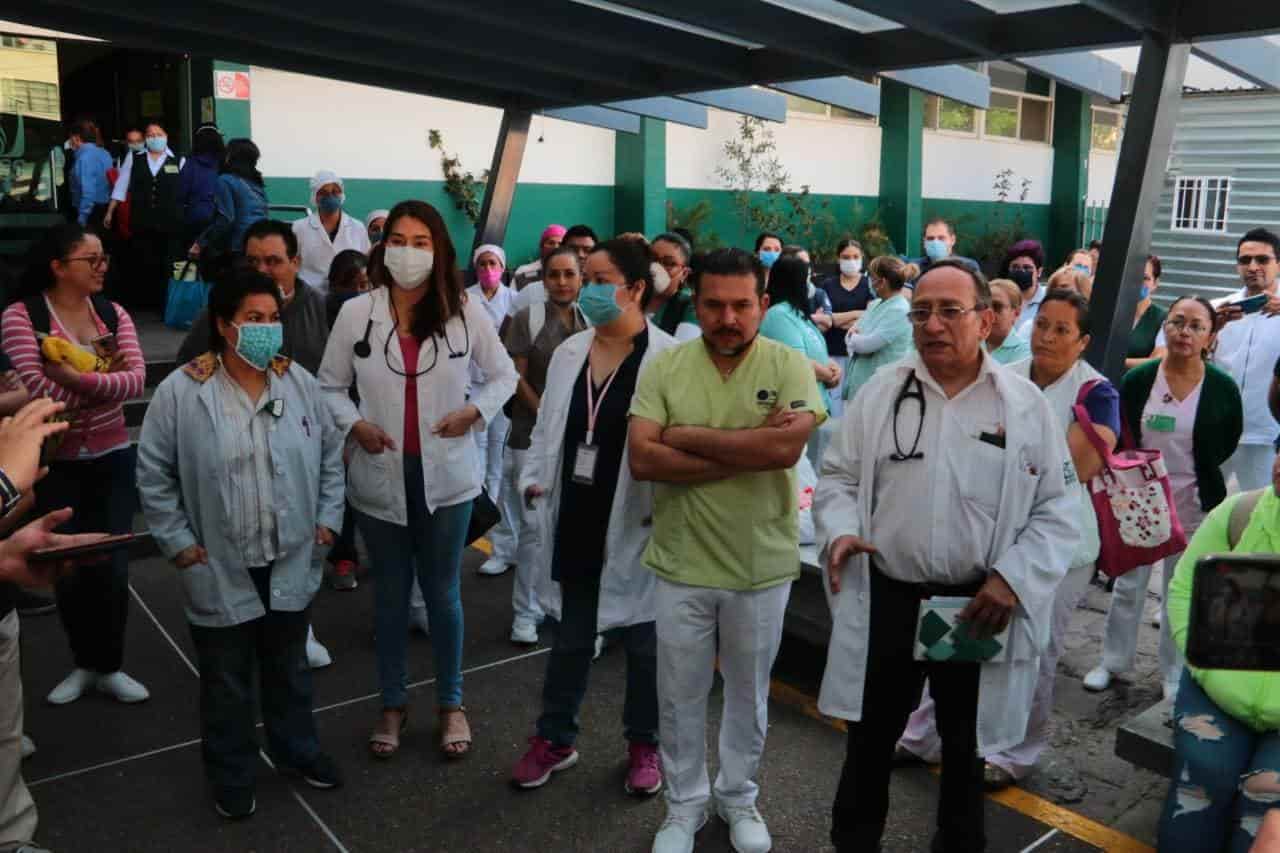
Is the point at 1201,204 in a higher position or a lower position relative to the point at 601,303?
higher

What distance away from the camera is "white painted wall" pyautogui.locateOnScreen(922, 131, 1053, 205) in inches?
817

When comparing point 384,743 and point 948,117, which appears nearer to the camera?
point 384,743

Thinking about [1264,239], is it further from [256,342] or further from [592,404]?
[256,342]

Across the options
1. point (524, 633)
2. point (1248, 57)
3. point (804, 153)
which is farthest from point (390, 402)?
point (804, 153)

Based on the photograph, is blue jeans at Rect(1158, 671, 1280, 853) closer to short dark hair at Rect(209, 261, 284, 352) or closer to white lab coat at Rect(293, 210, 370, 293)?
short dark hair at Rect(209, 261, 284, 352)

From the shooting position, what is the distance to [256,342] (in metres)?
3.57

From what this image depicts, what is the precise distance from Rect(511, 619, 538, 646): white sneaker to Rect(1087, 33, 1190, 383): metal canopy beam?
307 cm

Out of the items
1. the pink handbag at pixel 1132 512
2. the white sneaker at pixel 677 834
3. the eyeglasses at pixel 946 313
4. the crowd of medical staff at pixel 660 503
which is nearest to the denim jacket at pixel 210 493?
the crowd of medical staff at pixel 660 503

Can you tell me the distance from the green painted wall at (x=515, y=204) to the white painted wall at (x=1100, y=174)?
13412 mm

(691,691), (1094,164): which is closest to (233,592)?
(691,691)

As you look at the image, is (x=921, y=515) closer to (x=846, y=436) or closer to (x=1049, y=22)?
(x=846, y=436)

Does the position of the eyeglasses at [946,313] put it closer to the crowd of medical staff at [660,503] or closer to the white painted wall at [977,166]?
the crowd of medical staff at [660,503]

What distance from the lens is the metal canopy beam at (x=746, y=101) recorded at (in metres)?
8.10

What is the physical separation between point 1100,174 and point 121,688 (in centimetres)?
2476
